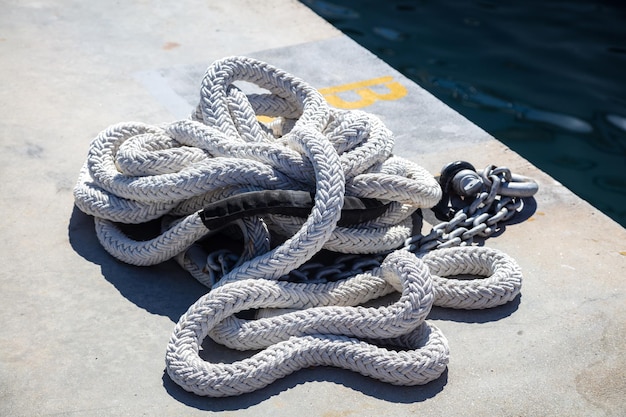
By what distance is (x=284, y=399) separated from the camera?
8.39 feet

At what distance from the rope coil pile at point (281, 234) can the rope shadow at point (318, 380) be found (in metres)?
0.03

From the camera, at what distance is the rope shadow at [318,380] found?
2.53 metres

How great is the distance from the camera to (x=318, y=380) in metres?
2.63

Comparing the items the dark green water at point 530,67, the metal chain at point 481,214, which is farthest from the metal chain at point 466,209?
the dark green water at point 530,67

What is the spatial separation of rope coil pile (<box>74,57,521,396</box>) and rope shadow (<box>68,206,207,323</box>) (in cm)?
4

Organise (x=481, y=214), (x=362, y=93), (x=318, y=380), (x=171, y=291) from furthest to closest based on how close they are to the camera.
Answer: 1. (x=362, y=93)
2. (x=481, y=214)
3. (x=171, y=291)
4. (x=318, y=380)

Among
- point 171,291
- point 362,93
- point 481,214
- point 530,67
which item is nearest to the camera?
point 171,291

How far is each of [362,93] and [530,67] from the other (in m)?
1.98

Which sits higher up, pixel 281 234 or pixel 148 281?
pixel 281 234

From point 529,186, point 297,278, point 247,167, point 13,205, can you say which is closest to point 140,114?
point 13,205

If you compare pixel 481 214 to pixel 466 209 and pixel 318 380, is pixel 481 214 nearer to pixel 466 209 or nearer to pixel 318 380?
pixel 466 209

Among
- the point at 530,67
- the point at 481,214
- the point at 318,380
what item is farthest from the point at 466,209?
the point at 530,67

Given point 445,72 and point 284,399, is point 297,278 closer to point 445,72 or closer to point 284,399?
point 284,399

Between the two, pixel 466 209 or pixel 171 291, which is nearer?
pixel 171 291
